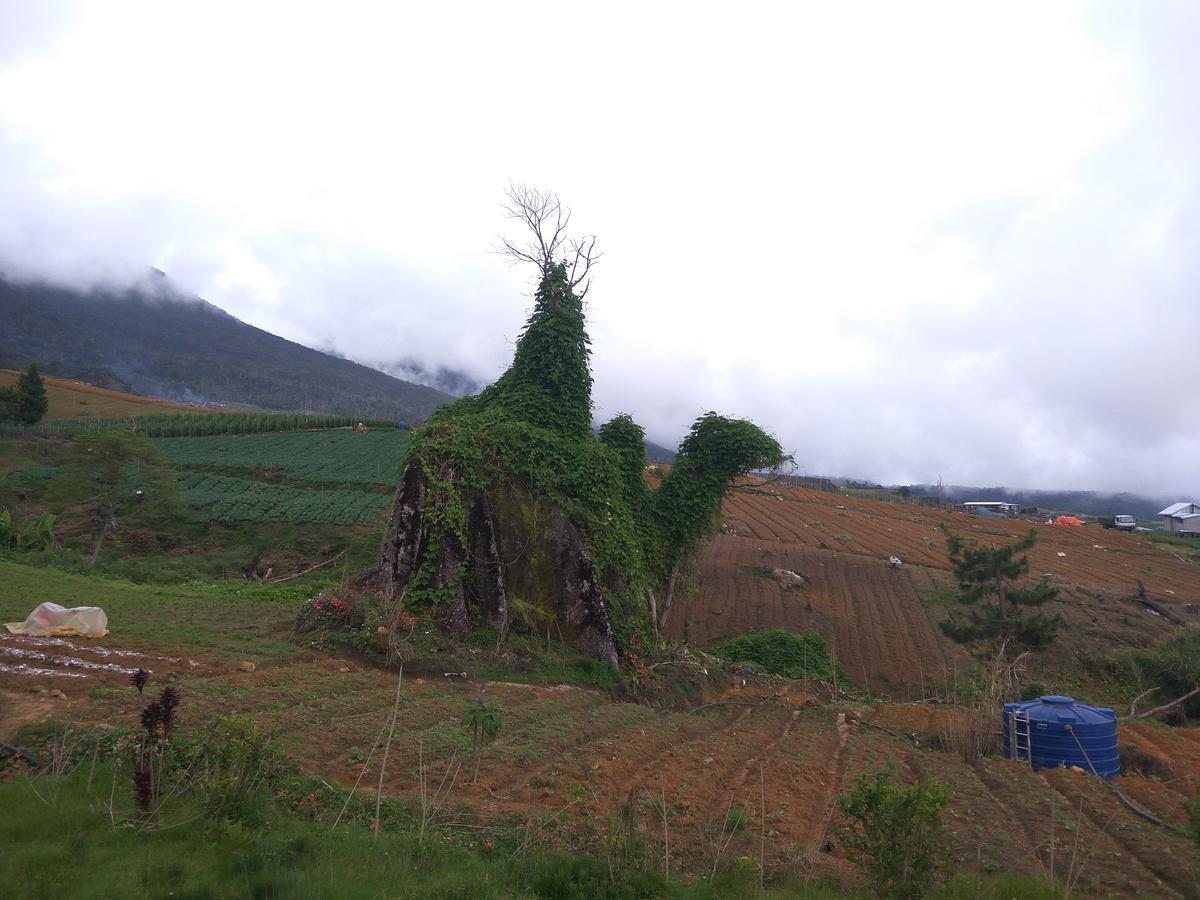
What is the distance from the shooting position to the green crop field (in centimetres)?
3681

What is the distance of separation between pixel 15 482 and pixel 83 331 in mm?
125338

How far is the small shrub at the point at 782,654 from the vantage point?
1752 cm

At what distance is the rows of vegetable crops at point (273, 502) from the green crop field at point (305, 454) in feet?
7.96

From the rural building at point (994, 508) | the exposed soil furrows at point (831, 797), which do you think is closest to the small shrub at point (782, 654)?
the exposed soil furrows at point (831, 797)

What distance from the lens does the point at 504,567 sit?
1291 centimetres

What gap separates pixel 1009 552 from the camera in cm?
1723

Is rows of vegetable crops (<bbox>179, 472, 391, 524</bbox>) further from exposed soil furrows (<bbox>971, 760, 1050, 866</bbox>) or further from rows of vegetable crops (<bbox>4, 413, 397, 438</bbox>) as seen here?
exposed soil furrows (<bbox>971, 760, 1050, 866</bbox>)

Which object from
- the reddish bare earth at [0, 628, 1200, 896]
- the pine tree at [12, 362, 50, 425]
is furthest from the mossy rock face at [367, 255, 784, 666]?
the pine tree at [12, 362, 50, 425]

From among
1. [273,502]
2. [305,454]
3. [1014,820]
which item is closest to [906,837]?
[1014,820]

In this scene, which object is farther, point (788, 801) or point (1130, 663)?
point (1130, 663)

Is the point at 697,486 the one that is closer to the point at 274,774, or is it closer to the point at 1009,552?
the point at 1009,552

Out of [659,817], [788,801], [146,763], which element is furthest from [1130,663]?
[146,763]

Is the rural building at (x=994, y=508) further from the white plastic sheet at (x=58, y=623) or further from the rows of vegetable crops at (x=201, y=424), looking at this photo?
the white plastic sheet at (x=58, y=623)

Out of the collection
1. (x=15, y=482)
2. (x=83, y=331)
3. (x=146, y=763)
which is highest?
(x=83, y=331)
